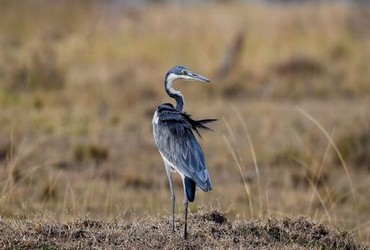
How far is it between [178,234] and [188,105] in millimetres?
8968

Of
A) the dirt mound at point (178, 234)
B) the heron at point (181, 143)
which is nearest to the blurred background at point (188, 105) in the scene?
the dirt mound at point (178, 234)

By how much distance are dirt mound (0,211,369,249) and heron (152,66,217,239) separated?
20cm

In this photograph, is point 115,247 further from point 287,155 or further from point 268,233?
point 287,155

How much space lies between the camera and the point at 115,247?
6.43m

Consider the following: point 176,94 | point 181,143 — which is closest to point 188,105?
point 176,94

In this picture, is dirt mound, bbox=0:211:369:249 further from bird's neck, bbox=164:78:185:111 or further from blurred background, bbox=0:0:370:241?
bird's neck, bbox=164:78:185:111

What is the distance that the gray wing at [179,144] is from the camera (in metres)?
6.54

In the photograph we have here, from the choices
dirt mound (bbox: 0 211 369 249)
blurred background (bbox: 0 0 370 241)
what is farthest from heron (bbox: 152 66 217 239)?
blurred background (bbox: 0 0 370 241)

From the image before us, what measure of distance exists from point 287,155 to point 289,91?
4.80m

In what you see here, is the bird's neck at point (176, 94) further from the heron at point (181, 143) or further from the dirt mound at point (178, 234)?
the dirt mound at point (178, 234)

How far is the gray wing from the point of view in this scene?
654 centimetres

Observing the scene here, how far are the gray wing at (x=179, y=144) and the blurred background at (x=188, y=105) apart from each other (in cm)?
100

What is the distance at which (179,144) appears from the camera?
6691 mm

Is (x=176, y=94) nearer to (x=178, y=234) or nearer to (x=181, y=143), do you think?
(x=181, y=143)
